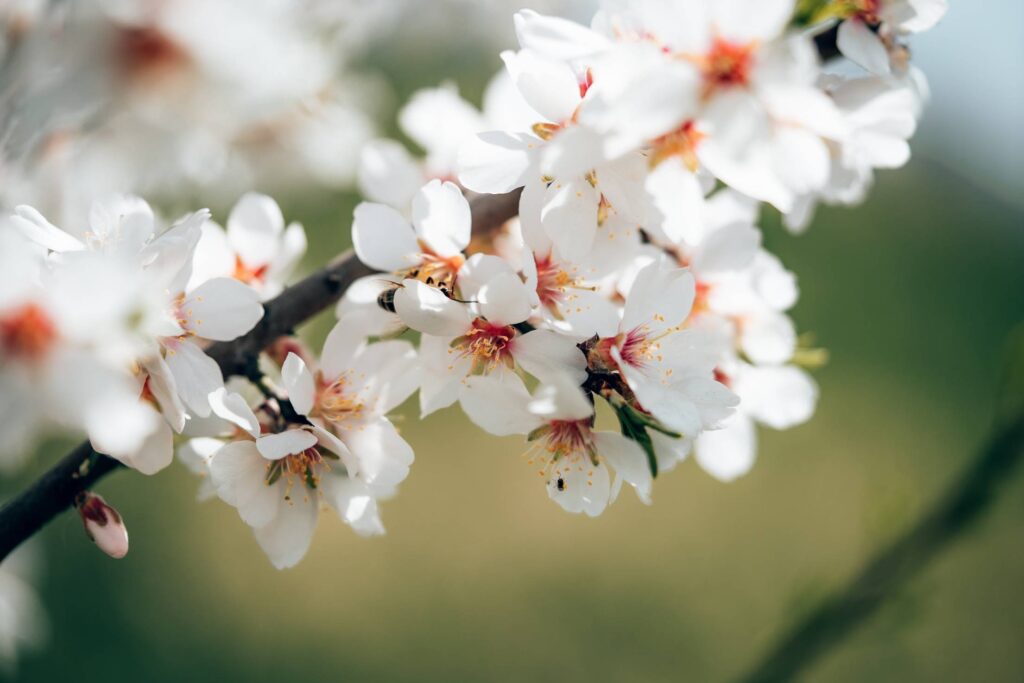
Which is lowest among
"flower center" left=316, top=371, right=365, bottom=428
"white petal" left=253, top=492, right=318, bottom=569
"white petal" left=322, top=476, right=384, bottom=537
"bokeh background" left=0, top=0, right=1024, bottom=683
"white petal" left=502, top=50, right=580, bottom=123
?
"bokeh background" left=0, top=0, right=1024, bottom=683

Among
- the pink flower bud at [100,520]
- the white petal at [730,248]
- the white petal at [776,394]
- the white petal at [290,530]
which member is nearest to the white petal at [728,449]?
the white petal at [776,394]

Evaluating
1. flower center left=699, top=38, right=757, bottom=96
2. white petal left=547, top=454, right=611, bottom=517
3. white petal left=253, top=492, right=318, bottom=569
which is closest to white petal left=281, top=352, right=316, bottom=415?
white petal left=253, top=492, right=318, bottom=569

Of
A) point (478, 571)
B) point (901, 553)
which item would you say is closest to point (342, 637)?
point (478, 571)

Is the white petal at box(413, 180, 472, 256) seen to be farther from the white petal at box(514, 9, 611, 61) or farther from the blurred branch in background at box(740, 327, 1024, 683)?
the blurred branch in background at box(740, 327, 1024, 683)

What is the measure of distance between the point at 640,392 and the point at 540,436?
108 mm

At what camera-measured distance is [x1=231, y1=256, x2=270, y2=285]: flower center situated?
0.75m

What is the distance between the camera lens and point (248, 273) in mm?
758

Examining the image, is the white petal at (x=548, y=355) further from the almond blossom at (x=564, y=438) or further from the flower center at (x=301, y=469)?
the flower center at (x=301, y=469)

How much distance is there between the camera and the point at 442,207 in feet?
2.04

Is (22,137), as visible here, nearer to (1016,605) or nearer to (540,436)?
(540,436)

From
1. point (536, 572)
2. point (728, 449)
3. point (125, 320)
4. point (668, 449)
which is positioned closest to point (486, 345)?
point (668, 449)

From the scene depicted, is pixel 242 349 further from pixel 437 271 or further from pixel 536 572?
pixel 536 572

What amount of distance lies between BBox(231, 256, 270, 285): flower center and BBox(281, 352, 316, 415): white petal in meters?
0.16

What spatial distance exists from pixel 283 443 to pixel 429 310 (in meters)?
0.15
